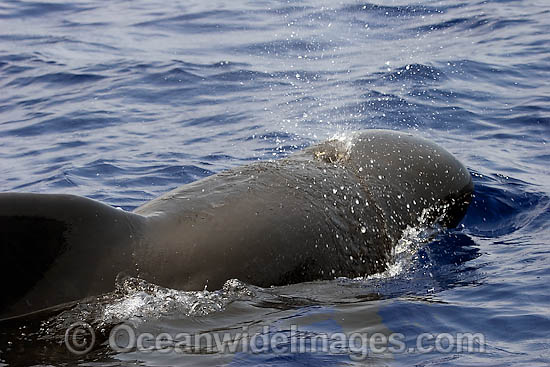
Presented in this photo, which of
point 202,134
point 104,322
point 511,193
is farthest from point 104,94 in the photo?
point 104,322

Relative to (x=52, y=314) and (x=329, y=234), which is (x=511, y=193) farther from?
(x=52, y=314)

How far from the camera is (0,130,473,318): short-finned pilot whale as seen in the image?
5441 mm

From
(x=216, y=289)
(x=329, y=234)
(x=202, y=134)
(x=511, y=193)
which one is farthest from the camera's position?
(x=202, y=134)

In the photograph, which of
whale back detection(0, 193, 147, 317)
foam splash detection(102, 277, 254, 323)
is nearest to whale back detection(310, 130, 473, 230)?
foam splash detection(102, 277, 254, 323)

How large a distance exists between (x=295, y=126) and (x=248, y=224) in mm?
6888

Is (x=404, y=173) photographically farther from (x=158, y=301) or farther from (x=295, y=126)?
(x=295, y=126)

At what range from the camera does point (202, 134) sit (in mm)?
13266

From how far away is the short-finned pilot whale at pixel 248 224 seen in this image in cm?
544

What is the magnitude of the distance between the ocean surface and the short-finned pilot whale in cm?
15

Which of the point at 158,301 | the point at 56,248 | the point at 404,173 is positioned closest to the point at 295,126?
the point at 404,173

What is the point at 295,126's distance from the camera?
13164 mm

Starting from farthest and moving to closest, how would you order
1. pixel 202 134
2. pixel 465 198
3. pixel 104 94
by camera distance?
1. pixel 104 94
2. pixel 202 134
3. pixel 465 198

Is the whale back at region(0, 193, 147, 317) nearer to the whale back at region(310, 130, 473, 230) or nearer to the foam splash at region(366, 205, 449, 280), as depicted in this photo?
the foam splash at region(366, 205, 449, 280)

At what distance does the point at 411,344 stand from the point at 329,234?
1093 millimetres
